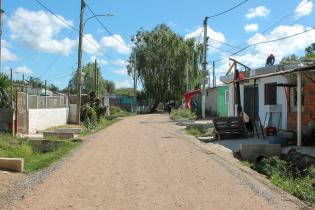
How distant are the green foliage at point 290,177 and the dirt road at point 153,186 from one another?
0.32 metres

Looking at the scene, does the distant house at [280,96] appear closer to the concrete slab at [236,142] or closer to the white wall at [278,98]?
the white wall at [278,98]

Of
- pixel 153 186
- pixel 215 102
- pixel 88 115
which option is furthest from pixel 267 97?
pixel 215 102

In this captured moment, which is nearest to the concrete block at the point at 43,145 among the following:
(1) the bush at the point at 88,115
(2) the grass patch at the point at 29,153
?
(2) the grass patch at the point at 29,153

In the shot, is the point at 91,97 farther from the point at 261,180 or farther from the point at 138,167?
the point at 261,180

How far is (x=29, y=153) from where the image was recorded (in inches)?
693

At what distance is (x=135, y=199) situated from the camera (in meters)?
8.63

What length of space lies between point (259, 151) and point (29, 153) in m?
7.84

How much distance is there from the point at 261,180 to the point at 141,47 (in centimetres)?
5737

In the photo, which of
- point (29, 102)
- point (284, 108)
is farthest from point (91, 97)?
point (284, 108)

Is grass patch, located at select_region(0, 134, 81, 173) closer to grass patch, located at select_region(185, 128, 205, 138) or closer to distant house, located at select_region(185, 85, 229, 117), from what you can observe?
grass patch, located at select_region(185, 128, 205, 138)

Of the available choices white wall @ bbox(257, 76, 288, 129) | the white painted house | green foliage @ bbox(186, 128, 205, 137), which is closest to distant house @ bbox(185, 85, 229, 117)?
green foliage @ bbox(186, 128, 205, 137)

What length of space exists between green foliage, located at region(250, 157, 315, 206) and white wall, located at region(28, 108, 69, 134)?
14.4 meters

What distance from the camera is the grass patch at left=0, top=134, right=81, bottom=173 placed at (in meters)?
13.6

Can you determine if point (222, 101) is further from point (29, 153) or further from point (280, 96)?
point (29, 153)
